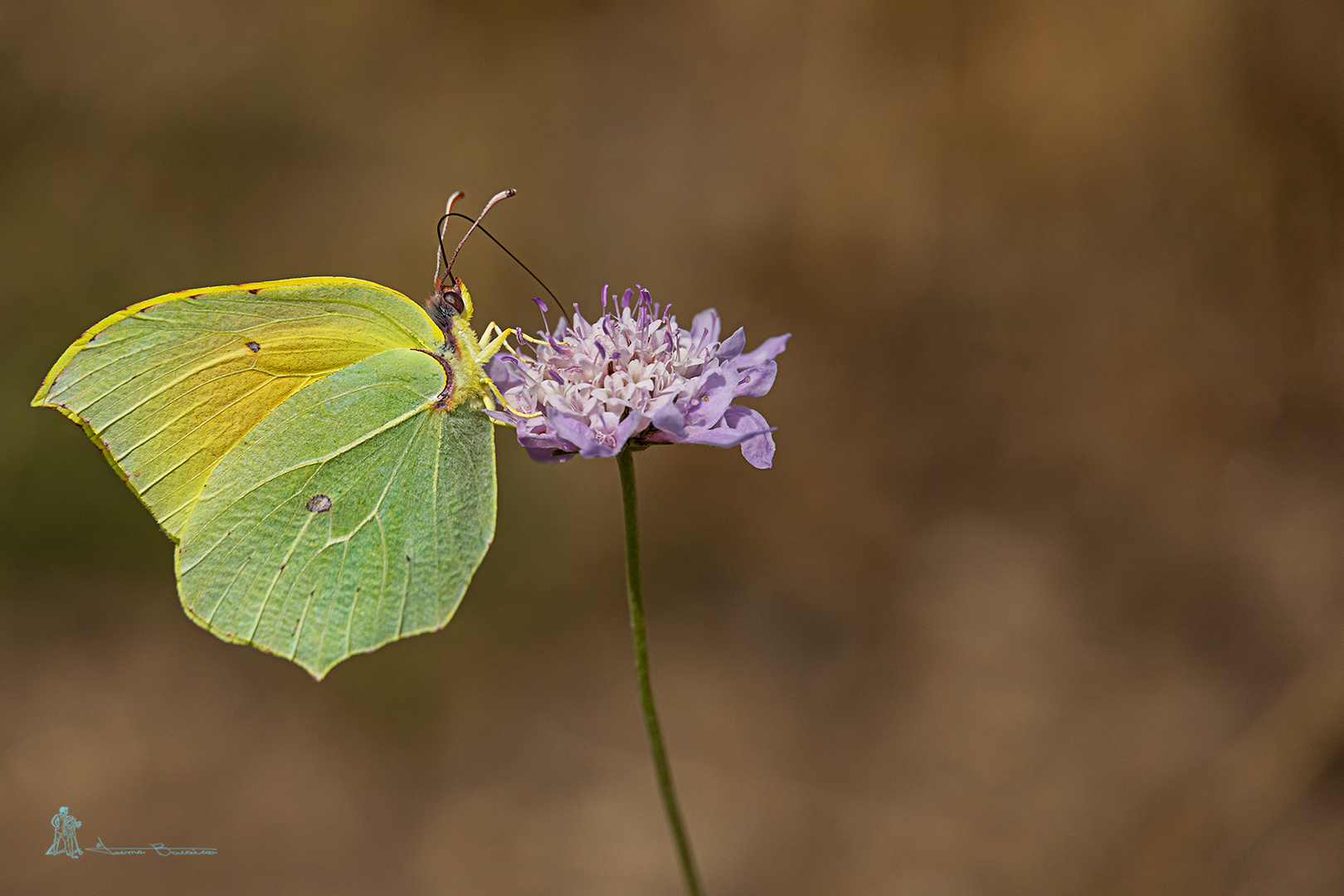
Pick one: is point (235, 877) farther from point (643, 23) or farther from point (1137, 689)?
point (643, 23)

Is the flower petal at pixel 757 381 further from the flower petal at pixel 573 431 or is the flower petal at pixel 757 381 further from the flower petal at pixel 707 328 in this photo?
the flower petal at pixel 573 431

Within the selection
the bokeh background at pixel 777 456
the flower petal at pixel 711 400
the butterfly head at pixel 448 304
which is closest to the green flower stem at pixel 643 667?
the flower petal at pixel 711 400

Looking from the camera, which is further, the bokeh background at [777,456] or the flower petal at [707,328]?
the bokeh background at [777,456]

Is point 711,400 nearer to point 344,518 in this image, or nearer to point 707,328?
point 707,328

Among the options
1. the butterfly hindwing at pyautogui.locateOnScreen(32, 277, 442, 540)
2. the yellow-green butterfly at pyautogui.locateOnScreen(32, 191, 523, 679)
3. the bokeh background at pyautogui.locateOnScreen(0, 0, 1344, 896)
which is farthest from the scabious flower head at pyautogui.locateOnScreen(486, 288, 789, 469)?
the bokeh background at pyautogui.locateOnScreen(0, 0, 1344, 896)

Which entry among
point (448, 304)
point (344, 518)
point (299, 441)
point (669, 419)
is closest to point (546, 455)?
point (669, 419)
